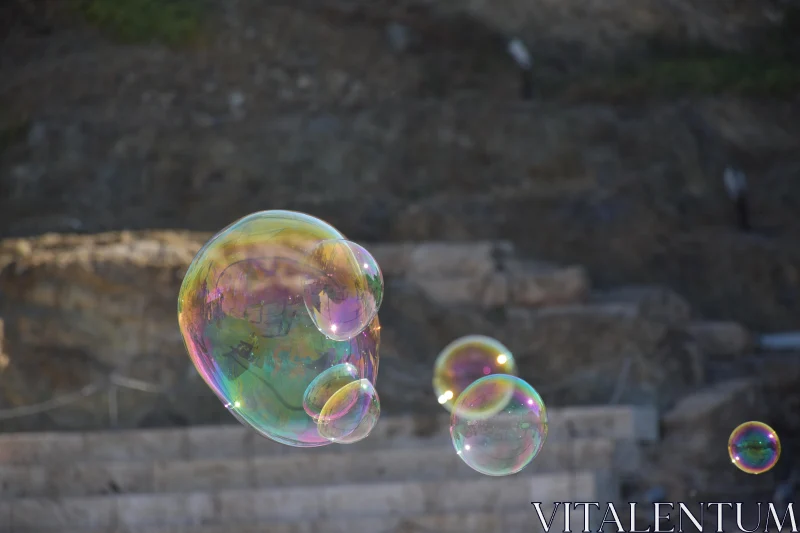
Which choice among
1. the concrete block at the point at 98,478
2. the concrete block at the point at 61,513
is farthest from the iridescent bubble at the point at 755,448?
the concrete block at the point at 61,513

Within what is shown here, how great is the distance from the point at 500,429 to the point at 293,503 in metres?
2.02

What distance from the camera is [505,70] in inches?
659

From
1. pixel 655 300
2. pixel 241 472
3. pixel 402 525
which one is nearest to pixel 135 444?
pixel 241 472

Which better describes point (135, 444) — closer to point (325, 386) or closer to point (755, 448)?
point (325, 386)

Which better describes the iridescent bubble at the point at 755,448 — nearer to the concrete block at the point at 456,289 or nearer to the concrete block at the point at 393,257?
the concrete block at the point at 456,289

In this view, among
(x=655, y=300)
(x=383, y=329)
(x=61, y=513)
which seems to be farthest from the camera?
(x=655, y=300)

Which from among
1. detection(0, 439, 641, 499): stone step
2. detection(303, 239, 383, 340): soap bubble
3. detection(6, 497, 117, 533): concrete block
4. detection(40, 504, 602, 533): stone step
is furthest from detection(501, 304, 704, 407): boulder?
detection(303, 239, 383, 340): soap bubble

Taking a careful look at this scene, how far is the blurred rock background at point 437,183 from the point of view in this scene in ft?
27.9

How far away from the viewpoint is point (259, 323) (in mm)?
4766

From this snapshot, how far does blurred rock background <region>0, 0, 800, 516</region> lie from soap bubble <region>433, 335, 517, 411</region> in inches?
53.0

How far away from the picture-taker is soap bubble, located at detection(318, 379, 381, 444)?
504 centimetres

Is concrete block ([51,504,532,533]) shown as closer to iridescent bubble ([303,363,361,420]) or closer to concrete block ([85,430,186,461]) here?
concrete block ([85,430,186,461])

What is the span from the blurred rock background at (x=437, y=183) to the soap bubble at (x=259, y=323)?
3.42 m

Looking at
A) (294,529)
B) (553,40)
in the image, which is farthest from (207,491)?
(553,40)
